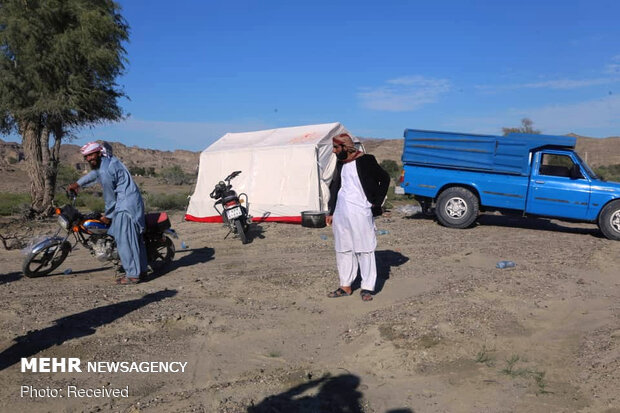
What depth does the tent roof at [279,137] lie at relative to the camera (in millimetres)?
12673

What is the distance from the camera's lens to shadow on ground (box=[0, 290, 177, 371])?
412cm

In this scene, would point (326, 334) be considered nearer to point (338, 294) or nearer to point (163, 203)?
point (338, 294)

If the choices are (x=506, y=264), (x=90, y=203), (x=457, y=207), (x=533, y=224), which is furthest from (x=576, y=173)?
(x=90, y=203)

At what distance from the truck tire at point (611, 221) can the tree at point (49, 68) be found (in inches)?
443

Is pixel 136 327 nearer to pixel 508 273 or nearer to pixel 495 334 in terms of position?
pixel 495 334

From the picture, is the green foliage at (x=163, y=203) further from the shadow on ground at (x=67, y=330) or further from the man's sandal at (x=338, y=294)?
the man's sandal at (x=338, y=294)

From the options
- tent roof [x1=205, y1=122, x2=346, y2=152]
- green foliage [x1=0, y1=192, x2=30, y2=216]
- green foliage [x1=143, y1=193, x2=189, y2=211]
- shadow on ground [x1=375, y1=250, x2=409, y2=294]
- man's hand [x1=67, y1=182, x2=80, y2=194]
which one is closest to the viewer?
man's hand [x1=67, y1=182, x2=80, y2=194]

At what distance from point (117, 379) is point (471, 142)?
904cm

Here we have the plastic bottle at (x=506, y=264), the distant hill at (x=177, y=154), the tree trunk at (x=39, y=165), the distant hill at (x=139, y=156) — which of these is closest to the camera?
the plastic bottle at (x=506, y=264)

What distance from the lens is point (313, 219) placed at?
36.5 feet

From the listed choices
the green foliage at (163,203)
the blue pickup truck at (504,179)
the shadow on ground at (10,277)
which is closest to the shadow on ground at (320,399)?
the shadow on ground at (10,277)

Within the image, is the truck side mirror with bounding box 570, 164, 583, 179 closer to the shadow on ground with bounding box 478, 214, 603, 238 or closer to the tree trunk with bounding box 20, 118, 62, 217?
the shadow on ground with bounding box 478, 214, 603, 238

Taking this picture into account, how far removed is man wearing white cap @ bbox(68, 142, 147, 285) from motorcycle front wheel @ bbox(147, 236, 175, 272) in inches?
20.9

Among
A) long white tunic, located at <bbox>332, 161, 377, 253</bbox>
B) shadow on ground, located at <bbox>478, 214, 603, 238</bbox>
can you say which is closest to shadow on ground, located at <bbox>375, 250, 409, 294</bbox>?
long white tunic, located at <bbox>332, 161, 377, 253</bbox>
